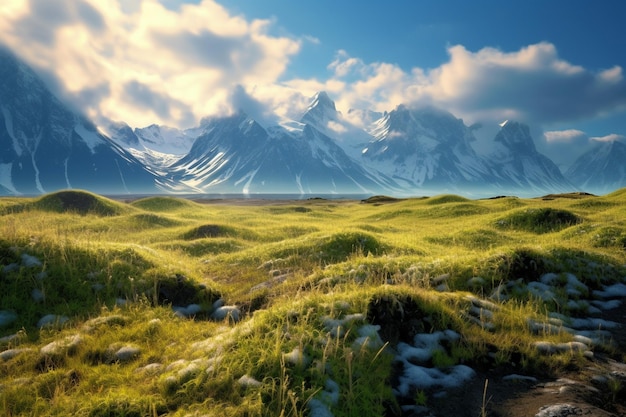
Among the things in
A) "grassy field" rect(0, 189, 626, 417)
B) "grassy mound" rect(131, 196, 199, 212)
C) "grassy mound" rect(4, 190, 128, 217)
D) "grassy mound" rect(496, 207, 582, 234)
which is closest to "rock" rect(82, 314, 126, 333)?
"grassy field" rect(0, 189, 626, 417)

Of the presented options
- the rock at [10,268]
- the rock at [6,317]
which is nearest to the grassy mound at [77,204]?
the rock at [10,268]

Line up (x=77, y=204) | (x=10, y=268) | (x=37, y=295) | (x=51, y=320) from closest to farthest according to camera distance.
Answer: (x=51, y=320) → (x=37, y=295) → (x=10, y=268) → (x=77, y=204)

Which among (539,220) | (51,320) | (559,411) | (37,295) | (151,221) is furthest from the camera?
(151,221)

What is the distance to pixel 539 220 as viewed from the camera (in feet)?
108

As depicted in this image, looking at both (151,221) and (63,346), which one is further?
(151,221)

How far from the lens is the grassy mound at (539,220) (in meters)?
31.3

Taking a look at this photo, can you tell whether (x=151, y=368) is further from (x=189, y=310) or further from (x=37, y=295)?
(x=37, y=295)

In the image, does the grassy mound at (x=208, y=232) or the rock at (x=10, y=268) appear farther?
the grassy mound at (x=208, y=232)

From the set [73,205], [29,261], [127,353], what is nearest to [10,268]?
[29,261]

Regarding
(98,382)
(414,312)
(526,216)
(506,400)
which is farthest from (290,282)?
(526,216)

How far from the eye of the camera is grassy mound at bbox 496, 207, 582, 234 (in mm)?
31286

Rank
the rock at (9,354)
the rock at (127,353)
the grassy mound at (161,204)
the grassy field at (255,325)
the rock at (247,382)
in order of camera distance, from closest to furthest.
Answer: the rock at (247,382) < the grassy field at (255,325) < the rock at (127,353) < the rock at (9,354) < the grassy mound at (161,204)

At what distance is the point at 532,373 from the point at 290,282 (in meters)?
8.25

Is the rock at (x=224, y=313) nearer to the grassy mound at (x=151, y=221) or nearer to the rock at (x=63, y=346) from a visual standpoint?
the rock at (x=63, y=346)
